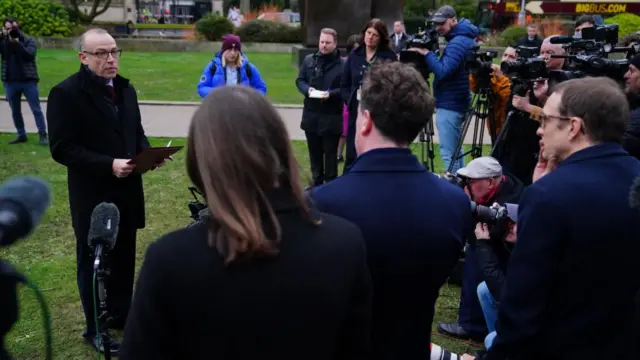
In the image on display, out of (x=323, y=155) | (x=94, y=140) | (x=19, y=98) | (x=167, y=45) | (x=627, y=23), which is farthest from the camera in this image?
(x=167, y=45)

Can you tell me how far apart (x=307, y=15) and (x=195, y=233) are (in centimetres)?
1209

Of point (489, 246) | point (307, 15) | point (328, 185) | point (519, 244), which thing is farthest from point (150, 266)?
point (307, 15)

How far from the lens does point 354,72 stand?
694 cm

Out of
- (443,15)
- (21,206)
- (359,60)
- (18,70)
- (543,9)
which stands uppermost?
(543,9)

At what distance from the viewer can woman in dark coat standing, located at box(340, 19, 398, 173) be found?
22.5ft

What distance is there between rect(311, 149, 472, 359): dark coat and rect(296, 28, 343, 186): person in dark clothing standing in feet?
15.6

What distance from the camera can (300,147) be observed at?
9.79 meters

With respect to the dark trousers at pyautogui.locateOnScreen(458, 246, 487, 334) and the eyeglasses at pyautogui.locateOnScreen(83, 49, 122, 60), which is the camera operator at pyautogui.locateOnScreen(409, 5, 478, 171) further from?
the eyeglasses at pyautogui.locateOnScreen(83, 49, 122, 60)

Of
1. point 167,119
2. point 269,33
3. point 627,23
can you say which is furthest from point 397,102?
point 627,23

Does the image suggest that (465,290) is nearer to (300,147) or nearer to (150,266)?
(150,266)

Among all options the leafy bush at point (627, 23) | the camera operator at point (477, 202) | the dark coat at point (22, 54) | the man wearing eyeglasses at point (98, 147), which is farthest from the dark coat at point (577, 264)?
the leafy bush at point (627, 23)

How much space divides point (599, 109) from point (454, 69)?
4.32m

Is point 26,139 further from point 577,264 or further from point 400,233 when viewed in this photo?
point 577,264

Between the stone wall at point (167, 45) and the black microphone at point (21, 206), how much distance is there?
2465 cm
